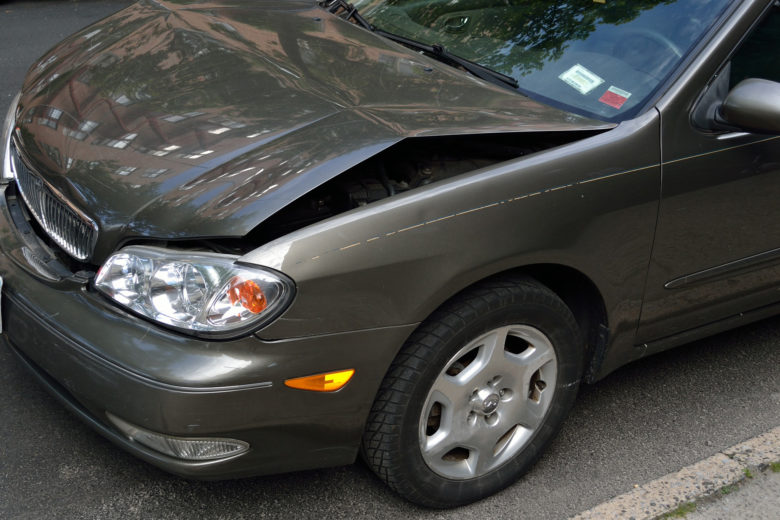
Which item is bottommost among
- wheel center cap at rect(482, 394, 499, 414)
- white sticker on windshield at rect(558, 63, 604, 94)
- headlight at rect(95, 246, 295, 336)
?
wheel center cap at rect(482, 394, 499, 414)

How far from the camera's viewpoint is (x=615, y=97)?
9.04 ft

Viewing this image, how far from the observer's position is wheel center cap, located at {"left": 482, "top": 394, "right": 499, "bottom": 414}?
256 centimetres

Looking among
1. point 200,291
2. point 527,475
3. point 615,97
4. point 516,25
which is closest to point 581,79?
point 615,97

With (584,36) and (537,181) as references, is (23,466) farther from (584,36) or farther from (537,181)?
(584,36)

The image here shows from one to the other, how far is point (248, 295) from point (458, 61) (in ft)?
4.45

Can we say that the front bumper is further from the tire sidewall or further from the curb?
the curb

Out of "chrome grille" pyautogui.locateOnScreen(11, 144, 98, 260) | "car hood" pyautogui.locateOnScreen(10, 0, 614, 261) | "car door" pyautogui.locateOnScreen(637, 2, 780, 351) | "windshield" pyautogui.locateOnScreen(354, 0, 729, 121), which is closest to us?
"car hood" pyautogui.locateOnScreen(10, 0, 614, 261)

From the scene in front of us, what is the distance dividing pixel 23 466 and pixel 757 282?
247 cm

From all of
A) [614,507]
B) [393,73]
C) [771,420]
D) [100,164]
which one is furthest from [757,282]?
[100,164]

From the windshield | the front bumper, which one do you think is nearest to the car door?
the windshield

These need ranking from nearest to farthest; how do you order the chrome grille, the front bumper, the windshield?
the front bumper → the chrome grille → the windshield

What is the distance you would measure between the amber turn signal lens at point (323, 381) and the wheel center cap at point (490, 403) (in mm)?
507

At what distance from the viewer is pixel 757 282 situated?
3.05 meters

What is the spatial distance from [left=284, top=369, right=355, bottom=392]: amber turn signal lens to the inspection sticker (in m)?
1.21
